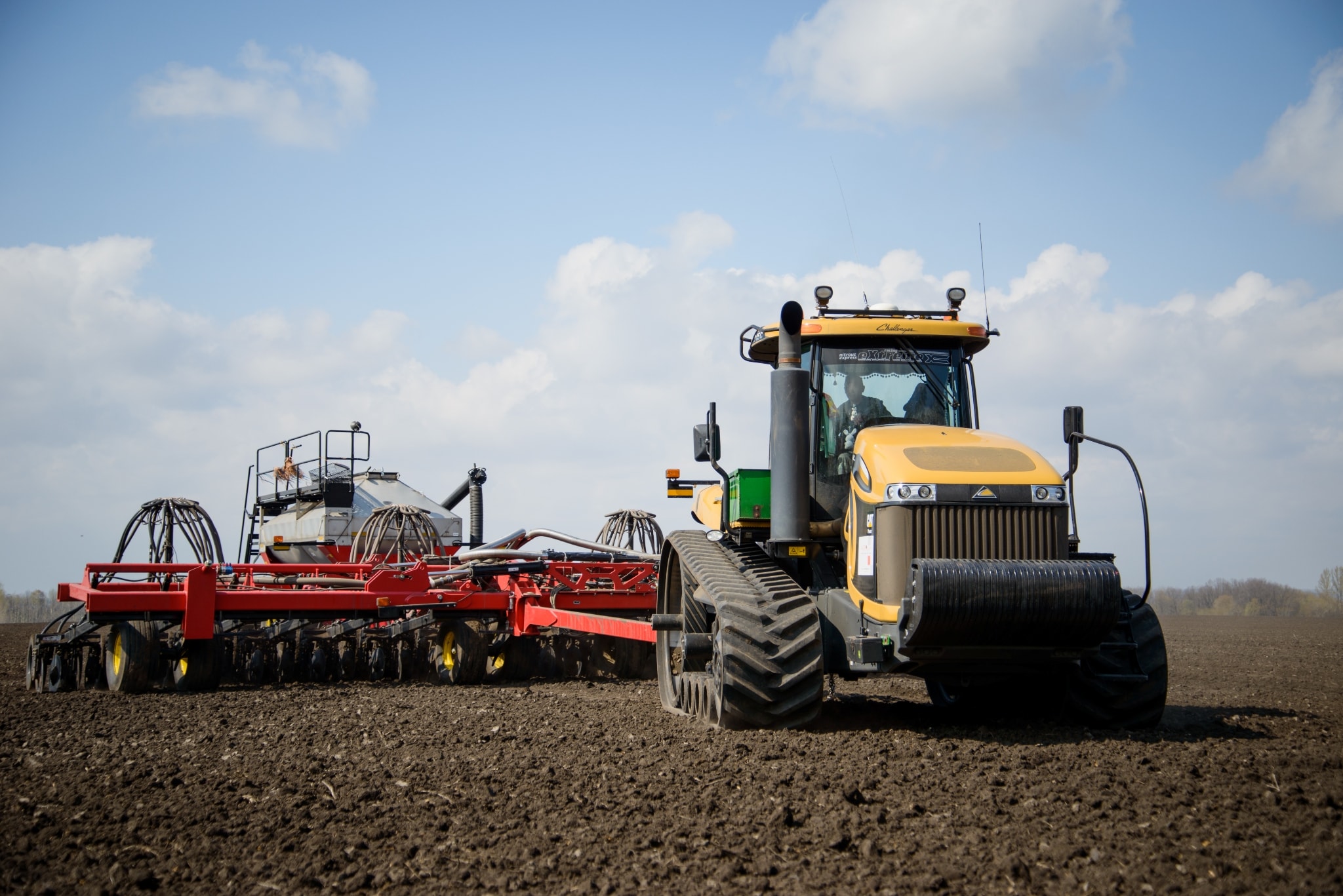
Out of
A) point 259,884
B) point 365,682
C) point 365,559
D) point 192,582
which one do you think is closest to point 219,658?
point 192,582

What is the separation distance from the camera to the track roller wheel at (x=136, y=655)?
458 inches

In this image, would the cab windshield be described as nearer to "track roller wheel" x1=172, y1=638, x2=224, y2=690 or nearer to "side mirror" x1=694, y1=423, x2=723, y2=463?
"side mirror" x1=694, y1=423, x2=723, y2=463

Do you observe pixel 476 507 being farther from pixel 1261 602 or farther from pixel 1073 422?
pixel 1261 602

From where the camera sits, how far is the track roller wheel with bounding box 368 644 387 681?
44.2 ft

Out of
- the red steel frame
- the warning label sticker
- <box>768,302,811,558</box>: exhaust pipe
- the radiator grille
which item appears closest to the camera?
the radiator grille

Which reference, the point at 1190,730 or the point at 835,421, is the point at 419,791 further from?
the point at 1190,730

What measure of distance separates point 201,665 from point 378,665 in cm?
213

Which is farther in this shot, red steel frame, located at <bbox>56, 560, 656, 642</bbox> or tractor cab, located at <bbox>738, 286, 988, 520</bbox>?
red steel frame, located at <bbox>56, 560, 656, 642</bbox>

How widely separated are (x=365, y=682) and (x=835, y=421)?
778 centimetres

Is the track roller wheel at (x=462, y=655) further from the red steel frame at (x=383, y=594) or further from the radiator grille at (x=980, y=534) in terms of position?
the radiator grille at (x=980, y=534)

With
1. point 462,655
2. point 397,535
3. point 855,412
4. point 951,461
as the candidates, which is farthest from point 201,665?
point 951,461

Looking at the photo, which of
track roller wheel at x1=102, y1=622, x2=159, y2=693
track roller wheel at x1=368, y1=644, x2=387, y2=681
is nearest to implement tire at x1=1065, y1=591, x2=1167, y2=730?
track roller wheel at x1=368, y1=644, x2=387, y2=681

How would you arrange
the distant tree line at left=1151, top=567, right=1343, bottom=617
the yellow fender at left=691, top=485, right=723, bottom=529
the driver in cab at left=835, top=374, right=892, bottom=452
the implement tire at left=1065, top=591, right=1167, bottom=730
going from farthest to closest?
the distant tree line at left=1151, top=567, right=1343, bottom=617 < the yellow fender at left=691, top=485, right=723, bottom=529 < the driver in cab at left=835, top=374, right=892, bottom=452 < the implement tire at left=1065, top=591, right=1167, bottom=730

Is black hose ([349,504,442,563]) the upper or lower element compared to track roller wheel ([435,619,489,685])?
upper
